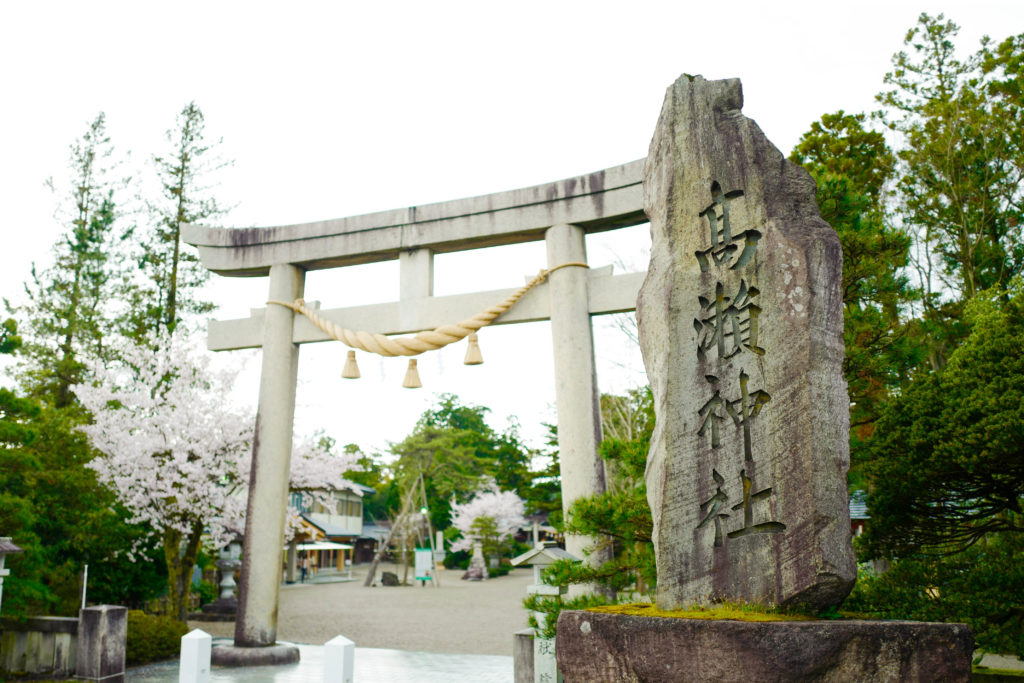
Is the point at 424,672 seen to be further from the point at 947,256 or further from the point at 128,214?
the point at 128,214

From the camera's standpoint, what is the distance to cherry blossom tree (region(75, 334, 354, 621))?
1212cm

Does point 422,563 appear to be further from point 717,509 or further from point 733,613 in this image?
point 733,613

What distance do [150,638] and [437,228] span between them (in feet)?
22.1

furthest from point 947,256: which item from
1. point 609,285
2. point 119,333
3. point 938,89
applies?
point 119,333

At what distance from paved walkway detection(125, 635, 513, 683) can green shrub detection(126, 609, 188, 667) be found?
253 millimetres

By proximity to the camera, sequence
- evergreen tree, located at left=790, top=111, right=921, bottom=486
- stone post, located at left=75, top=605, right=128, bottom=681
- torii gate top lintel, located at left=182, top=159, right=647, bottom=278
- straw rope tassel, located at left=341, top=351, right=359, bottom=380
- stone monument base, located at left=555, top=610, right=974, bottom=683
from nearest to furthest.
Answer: stone monument base, located at left=555, top=610, right=974, bottom=683
evergreen tree, located at left=790, top=111, right=921, bottom=486
torii gate top lintel, located at left=182, top=159, right=647, bottom=278
stone post, located at left=75, top=605, right=128, bottom=681
straw rope tassel, located at left=341, top=351, right=359, bottom=380

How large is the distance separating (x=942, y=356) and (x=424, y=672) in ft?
34.3

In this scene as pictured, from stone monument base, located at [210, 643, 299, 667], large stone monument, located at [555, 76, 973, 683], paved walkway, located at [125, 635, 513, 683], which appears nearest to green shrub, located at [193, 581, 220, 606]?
paved walkway, located at [125, 635, 513, 683]

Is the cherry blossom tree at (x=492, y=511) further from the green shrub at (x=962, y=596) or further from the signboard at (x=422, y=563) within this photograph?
the green shrub at (x=962, y=596)

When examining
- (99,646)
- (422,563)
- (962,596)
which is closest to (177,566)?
(99,646)

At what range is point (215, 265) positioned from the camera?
378 inches

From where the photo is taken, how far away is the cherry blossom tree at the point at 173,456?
1212cm

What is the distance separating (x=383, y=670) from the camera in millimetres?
8867

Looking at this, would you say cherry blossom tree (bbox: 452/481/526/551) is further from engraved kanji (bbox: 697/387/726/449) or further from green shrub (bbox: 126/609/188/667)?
engraved kanji (bbox: 697/387/726/449)
